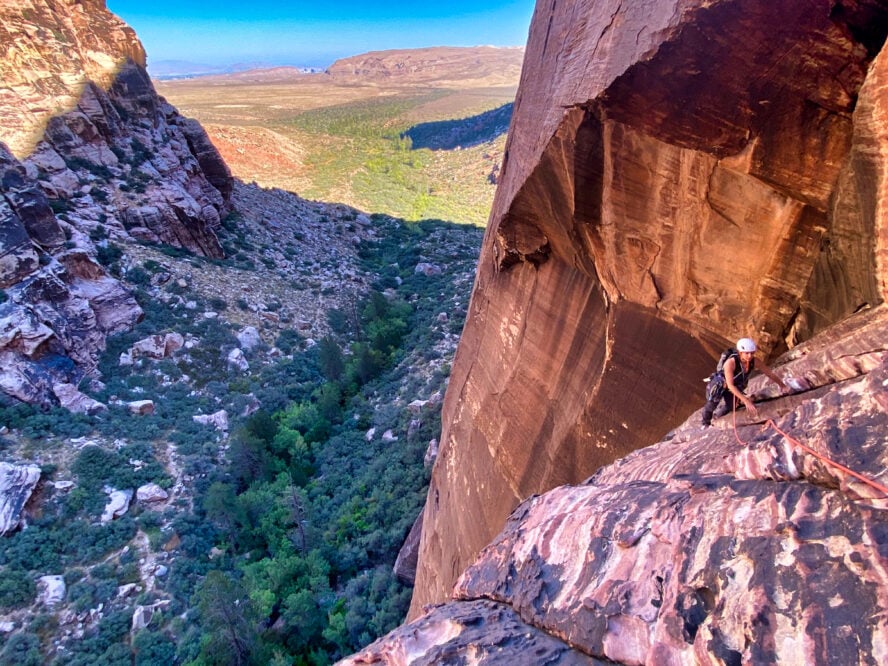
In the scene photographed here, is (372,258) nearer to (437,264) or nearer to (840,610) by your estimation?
(437,264)

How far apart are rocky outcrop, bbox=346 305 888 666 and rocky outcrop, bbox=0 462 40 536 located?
15829 mm

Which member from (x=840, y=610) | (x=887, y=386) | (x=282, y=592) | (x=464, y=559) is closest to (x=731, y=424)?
(x=887, y=386)

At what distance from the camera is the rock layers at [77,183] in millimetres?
19469

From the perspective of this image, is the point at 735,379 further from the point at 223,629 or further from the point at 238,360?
the point at 238,360

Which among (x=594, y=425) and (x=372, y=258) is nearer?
(x=594, y=425)

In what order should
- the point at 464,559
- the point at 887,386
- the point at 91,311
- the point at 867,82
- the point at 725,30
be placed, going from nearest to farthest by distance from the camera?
the point at 887,386 < the point at 867,82 < the point at 725,30 < the point at 464,559 < the point at 91,311

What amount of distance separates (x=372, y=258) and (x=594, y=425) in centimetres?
3420

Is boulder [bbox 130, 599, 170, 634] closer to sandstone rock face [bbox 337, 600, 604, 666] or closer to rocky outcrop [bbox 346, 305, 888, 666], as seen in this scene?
sandstone rock face [bbox 337, 600, 604, 666]

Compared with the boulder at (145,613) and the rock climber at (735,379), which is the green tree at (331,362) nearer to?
the boulder at (145,613)

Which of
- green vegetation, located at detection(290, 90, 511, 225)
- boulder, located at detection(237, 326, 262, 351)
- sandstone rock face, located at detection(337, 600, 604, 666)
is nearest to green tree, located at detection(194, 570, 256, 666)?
sandstone rock face, located at detection(337, 600, 604, 666)

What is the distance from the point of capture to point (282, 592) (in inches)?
582

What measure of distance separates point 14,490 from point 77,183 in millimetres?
17830

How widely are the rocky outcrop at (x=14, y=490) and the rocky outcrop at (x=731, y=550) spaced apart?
15829 millimetres

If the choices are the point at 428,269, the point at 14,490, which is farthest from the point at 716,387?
the point at 428,269
